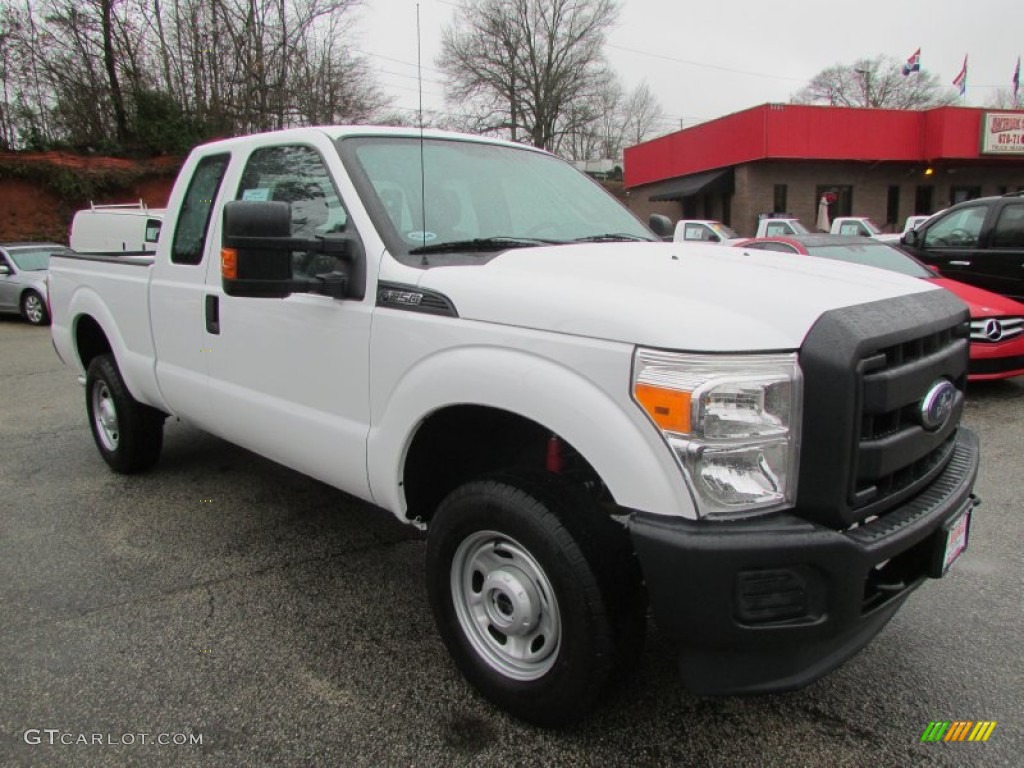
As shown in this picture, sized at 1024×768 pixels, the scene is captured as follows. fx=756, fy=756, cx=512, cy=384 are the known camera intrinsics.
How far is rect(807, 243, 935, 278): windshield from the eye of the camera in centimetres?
808

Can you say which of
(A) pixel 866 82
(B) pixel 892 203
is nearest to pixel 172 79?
(B) pixel 892 203

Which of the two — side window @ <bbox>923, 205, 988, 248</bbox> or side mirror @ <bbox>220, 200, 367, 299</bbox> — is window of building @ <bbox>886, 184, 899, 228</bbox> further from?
side mirror @ <bbox>220, 200, 367, 299</bbox>

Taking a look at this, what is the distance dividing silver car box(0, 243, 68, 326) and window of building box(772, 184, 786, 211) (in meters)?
23.3

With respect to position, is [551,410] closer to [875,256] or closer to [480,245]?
[480,245]

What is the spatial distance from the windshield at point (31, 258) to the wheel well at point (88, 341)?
1138 centimetres

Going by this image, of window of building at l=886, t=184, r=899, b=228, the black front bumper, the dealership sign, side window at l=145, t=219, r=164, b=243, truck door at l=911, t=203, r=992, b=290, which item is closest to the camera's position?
the black front bumper

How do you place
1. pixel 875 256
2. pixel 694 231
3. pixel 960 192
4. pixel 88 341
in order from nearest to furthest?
pixel 88 341, pixel 875 256, pixel 694 231, pixel 960 192

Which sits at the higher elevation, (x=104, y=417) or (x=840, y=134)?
(x=840, y=134)

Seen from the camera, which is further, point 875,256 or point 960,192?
point 960,192

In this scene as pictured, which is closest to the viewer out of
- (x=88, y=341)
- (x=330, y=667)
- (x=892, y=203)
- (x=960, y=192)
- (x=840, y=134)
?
(x=330, y=667)

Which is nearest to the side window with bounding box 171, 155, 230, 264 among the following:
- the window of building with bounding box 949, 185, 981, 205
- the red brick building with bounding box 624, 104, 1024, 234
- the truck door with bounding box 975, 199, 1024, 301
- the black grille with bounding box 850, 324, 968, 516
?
the black grille with bounding box 850, 324, 968, 516

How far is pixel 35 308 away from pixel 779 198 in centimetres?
2419

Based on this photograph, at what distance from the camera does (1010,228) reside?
8258mm

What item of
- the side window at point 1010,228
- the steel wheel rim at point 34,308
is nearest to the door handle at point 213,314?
the side window at point 1010,228
